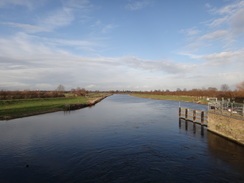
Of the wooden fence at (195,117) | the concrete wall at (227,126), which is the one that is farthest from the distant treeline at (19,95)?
the concrete wall at (227,126)

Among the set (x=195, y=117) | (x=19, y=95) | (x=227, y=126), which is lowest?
(x=195, y=117)

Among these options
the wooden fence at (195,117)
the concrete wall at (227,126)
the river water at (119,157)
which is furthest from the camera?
the wooden fence at (195,117)

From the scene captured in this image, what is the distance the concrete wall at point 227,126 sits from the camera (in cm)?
1648

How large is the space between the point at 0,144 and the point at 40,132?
16.4 feet

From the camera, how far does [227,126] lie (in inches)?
730

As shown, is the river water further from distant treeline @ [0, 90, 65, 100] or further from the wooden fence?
distant treeline @ [0, 90, 65, 100]

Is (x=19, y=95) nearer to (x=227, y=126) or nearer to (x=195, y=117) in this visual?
(x=195, y=117)

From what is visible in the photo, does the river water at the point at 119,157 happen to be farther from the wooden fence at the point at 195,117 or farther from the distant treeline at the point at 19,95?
the distant treeline at the point at 19,95

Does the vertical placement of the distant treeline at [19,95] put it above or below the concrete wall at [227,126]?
above

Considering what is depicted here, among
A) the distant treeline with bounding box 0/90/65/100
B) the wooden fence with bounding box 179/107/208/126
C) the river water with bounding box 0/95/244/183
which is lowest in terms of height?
the river water with bounding box 0/95/244/183

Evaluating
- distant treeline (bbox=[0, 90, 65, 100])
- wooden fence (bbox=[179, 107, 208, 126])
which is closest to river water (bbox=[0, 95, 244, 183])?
wooden fence (bbox=[179, 107, 208, 126])

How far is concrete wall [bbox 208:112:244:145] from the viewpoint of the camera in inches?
649

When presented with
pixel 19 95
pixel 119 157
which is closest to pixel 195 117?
pixel 119 157

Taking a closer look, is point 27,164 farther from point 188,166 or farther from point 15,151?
point 188,166
